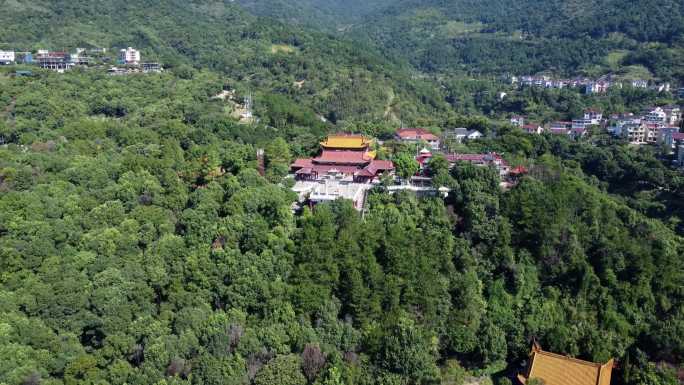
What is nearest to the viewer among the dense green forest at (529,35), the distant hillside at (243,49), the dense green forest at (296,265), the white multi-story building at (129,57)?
the dense green forest at (296,265)

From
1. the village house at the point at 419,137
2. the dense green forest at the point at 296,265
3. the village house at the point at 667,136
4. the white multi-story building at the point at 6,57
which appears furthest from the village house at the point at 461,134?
the white multi-story building at the point at 6,57

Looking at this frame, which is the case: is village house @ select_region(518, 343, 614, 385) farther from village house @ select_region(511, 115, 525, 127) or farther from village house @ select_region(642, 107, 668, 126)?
village house @ select_region(511, 115, 525, 127)

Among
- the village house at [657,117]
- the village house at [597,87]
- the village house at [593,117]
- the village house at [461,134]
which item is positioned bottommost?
the village house at [461,134]

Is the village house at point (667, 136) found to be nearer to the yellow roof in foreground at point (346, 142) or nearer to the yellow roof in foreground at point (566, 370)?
the yellow roof in foreground at point (346, 142)

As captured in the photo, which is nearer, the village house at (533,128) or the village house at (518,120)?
the village house at (533,128)

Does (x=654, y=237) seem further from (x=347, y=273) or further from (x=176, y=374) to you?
(x=176, y=374)

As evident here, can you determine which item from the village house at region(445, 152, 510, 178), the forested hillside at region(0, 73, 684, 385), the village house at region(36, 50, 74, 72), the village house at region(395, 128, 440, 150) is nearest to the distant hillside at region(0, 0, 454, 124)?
the village house at region(36, 50, 74, 72)

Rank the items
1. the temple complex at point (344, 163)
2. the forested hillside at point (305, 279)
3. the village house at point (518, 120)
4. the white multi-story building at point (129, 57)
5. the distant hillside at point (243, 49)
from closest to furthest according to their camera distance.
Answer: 1. the forested hillside at point (305, 279)
2. the temple complex at point (344, 163)
3. the village house at point (518, 120)
4. the white multi-story building at point (129, 57)
5. the distant hillside at point (243, 49)

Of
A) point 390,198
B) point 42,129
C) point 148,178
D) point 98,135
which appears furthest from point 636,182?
point 42,129
